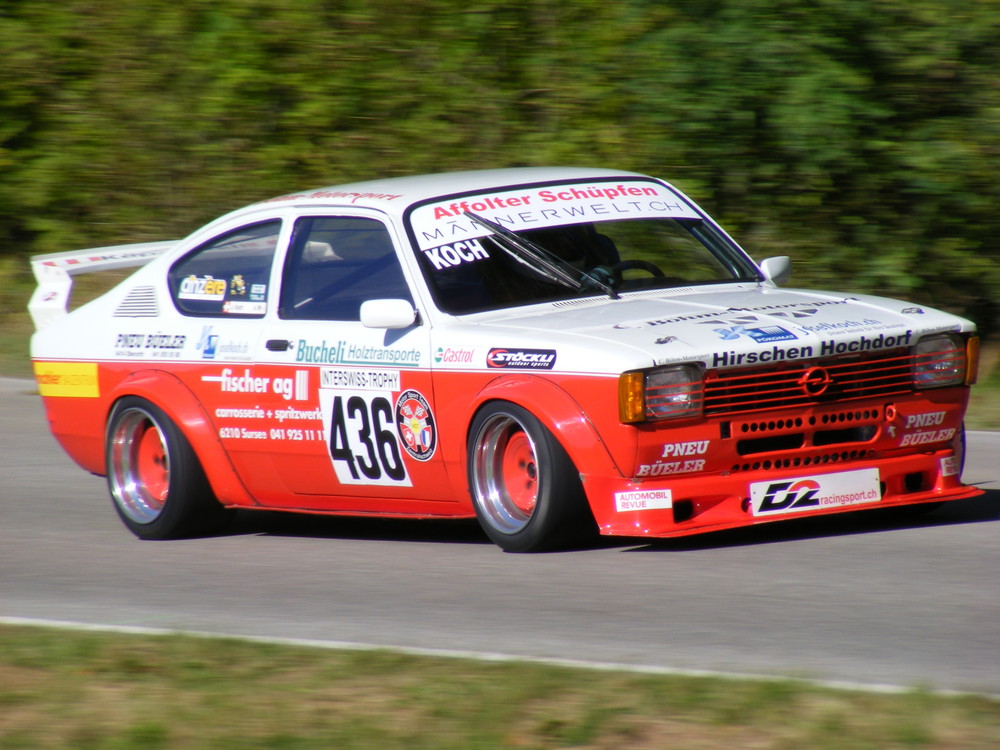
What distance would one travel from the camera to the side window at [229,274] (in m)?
7.46

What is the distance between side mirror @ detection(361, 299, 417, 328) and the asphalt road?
0.98 meters

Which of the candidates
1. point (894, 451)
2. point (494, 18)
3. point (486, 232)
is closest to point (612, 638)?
point (894, 451)

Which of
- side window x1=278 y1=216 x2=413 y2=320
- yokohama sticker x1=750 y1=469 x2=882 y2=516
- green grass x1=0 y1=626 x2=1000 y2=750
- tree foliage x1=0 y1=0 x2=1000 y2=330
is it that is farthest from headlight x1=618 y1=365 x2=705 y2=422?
tree foliage x1=0 y1=0 x2=1000 y2=330

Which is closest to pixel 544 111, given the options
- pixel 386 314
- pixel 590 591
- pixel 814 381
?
pixel 386 314

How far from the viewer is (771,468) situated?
6180 mm

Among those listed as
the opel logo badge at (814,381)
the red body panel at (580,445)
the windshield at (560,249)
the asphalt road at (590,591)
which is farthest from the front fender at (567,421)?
the opel logo badge at (814,381)

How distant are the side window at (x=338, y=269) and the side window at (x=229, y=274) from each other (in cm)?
17

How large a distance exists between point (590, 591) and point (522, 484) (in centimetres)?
79

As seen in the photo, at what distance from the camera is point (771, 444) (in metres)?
6.20

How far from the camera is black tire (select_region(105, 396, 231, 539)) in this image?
299 inches

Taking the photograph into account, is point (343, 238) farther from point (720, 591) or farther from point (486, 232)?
point (720, 591)

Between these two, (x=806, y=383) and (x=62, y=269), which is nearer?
(x=806, y=383)

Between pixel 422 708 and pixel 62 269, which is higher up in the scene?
pixel 62 269

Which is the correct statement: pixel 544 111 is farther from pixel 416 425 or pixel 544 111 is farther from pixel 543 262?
pixel 416 425
